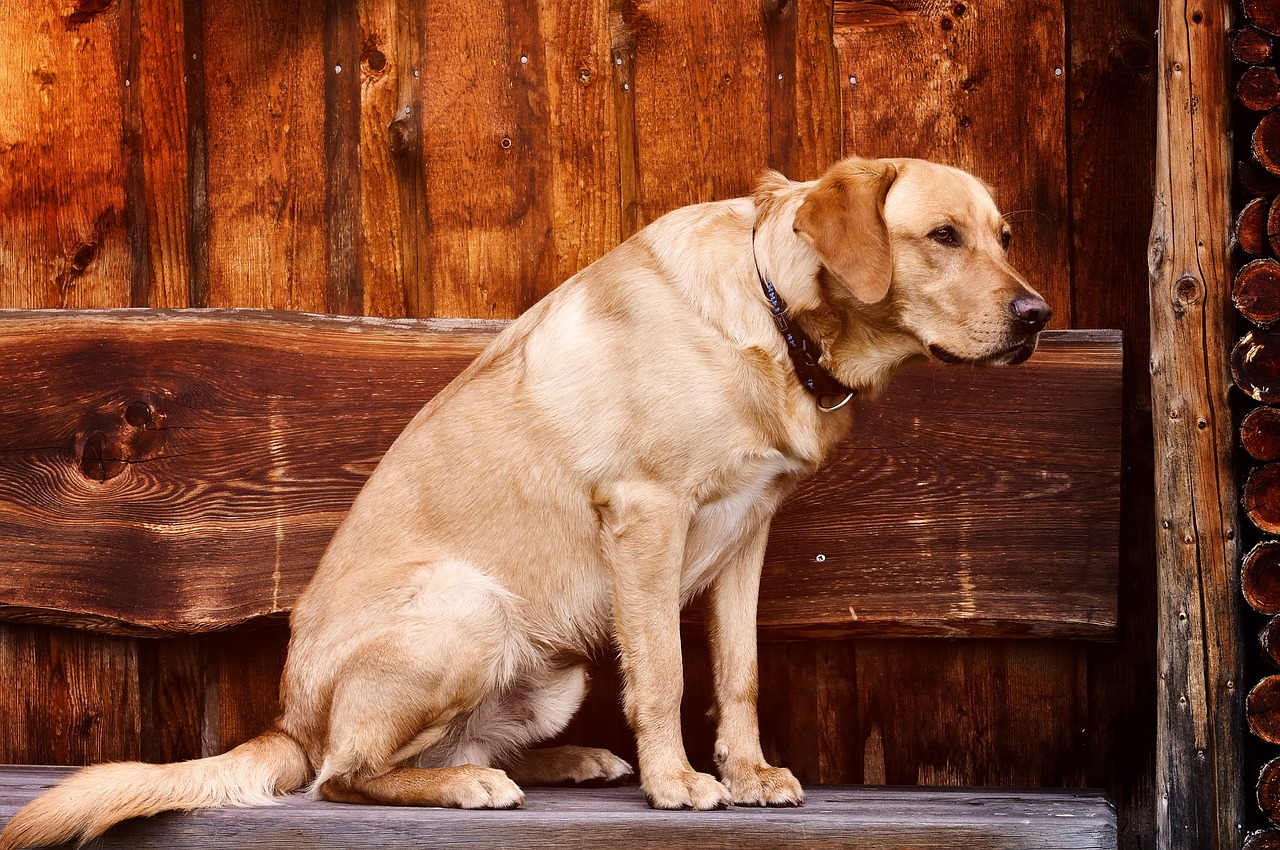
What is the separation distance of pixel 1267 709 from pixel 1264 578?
0.98 feet

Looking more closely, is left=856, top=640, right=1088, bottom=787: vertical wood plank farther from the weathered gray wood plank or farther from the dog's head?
the dog's head

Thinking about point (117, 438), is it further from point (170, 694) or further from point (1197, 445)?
point (1197, 445)

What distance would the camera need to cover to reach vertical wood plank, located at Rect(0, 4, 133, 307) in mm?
3160

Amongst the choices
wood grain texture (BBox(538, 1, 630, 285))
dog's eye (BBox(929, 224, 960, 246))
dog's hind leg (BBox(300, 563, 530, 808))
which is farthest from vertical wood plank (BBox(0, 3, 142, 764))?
dog's eye (BBox(929, 224, 960, 246))

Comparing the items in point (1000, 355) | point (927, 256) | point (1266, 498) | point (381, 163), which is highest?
point (381, 163)

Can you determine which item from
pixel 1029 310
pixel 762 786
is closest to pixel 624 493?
pixel 762 786

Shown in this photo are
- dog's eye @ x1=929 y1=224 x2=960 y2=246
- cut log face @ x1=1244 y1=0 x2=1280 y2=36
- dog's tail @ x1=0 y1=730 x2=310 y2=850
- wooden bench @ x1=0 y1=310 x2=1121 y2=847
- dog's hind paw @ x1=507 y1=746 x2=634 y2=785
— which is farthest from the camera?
wooden bench @ x1=0 y1=310 x2=1121 y2=847

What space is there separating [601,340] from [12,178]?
6.44 ft

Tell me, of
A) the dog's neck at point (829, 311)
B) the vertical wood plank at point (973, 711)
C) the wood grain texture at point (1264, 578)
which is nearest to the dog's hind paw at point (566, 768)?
the vertical wood plank at point (973, 711)

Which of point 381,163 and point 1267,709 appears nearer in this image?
point 1267,709

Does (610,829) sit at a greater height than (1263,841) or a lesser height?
greater

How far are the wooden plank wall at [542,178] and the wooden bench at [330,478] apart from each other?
20cm

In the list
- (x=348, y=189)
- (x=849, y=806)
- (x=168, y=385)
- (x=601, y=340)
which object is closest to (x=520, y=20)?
(x=348, y=189)

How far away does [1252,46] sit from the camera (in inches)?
97.4
